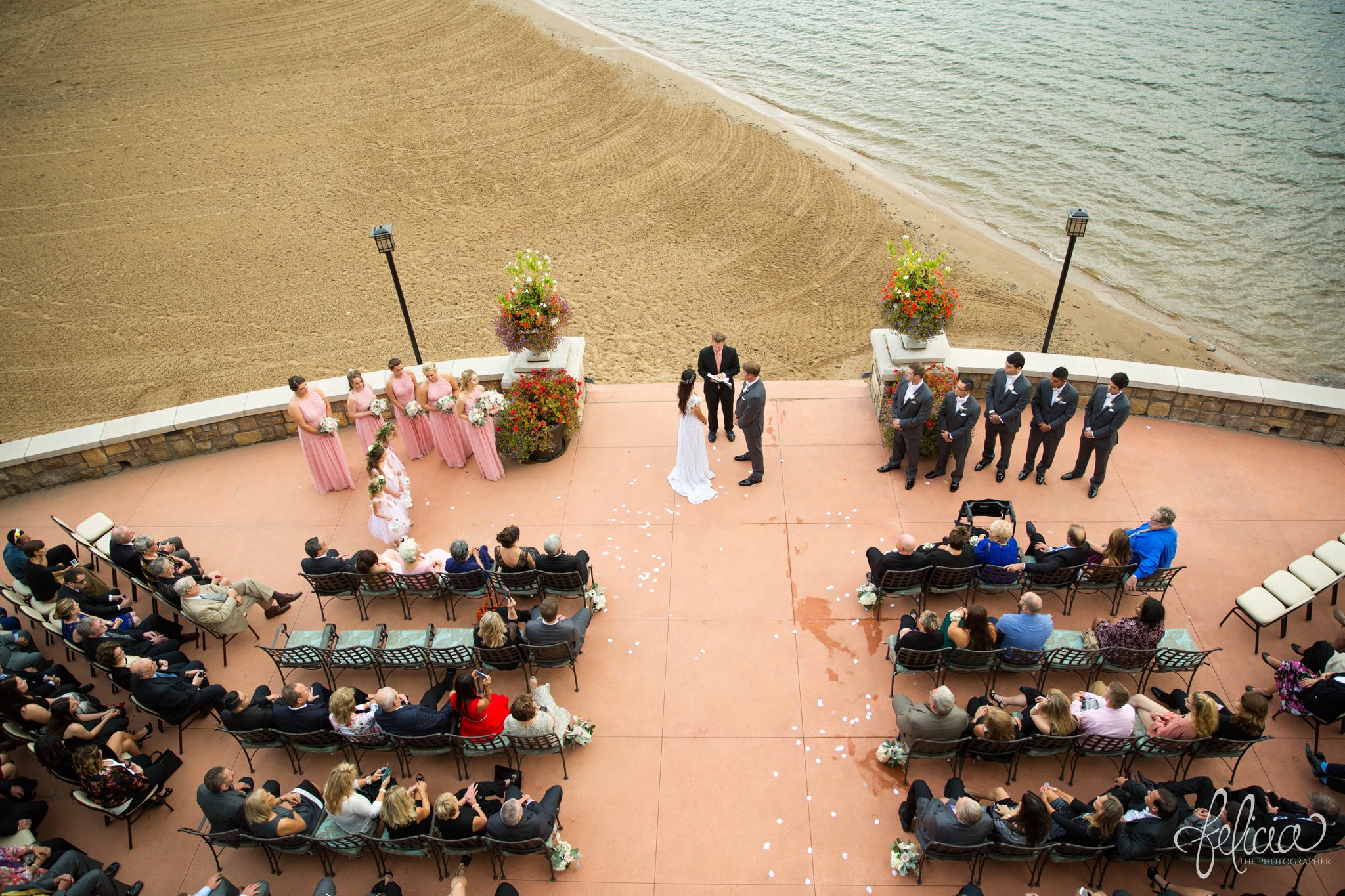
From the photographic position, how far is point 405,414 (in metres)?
11.4

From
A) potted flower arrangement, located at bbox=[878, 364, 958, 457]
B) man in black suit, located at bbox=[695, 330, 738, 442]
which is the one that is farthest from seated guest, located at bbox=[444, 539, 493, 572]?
potted flower arrangement, located at bbox=[878, 364, 958, 457]

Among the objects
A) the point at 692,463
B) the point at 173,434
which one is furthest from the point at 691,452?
the point at 173,434

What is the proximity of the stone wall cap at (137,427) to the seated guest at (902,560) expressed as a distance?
10313 millimetres

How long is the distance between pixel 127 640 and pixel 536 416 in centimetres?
542

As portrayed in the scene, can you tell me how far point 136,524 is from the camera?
1102 cm

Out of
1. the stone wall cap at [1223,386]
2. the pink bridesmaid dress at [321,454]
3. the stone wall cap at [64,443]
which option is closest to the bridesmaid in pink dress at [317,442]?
the pink bridesmaid dress at [321,454]

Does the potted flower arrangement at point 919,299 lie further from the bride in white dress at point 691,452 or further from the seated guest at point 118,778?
the seated guest at point 118,778

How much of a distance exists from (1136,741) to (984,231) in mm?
17521

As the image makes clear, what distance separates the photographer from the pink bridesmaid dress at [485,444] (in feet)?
35.7

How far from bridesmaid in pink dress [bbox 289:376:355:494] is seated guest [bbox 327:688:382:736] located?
4101 mm

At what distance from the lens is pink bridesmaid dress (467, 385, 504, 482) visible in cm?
A: 1089

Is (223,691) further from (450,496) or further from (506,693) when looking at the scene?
(450,496)

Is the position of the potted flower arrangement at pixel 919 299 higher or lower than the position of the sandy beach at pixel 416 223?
higher

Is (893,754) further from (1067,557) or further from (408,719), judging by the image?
(408,719)
